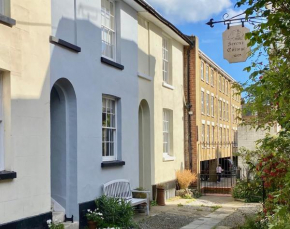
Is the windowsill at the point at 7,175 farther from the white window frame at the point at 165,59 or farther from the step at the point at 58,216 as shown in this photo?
the white window frame at the point at 165,59

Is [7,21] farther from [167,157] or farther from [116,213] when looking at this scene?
[167,157]

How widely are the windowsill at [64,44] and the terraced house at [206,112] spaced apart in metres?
3.75

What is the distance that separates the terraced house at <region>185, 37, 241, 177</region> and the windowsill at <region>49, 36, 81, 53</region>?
3.75m

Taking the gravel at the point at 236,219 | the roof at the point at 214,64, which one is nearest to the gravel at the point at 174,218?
the gravel at the point at 236,219

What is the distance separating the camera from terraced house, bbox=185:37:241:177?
66.7ft

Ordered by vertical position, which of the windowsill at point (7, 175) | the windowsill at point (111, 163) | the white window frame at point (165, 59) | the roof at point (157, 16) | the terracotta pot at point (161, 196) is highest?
the roof at point (157, 16)

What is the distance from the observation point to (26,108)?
8273mm

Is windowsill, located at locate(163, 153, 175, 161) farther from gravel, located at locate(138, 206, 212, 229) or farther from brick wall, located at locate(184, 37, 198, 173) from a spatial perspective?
gravel, located at locate(138, 206, 212, 229)

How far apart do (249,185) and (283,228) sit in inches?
486

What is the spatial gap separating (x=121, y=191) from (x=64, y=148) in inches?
121

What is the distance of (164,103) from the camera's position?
17516 millimetres

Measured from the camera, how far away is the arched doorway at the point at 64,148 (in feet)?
33.6

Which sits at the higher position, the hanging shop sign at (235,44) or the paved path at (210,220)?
the hanging shop sign at (235,44)

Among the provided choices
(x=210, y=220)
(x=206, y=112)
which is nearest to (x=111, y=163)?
(x=210, y=220)
